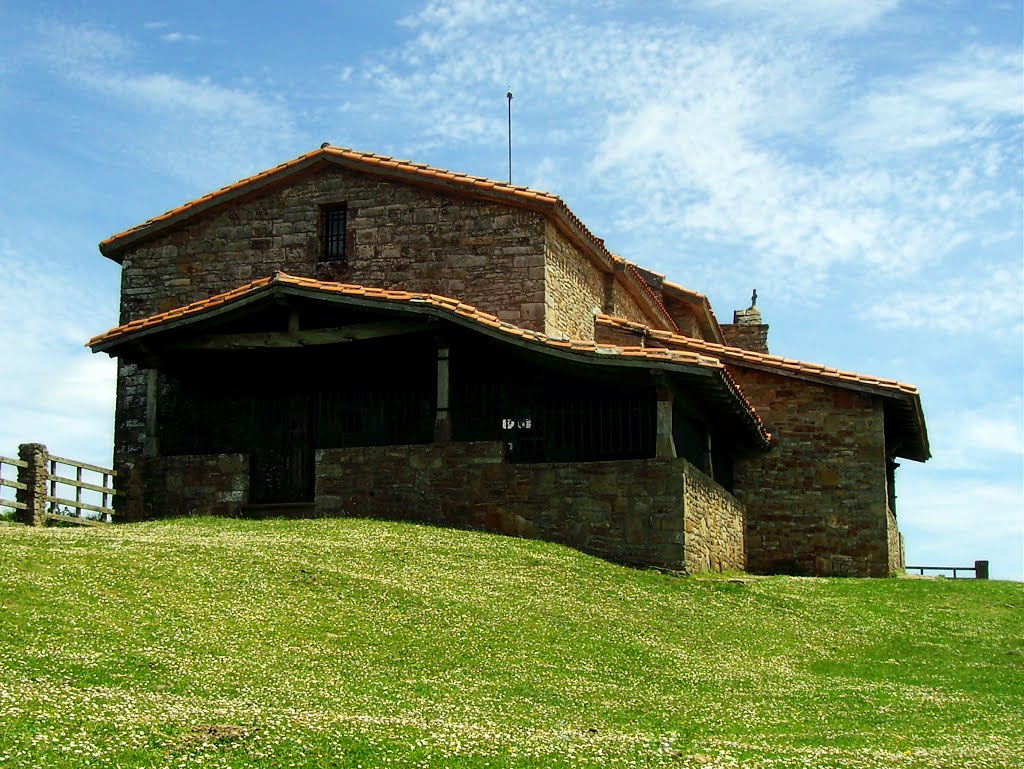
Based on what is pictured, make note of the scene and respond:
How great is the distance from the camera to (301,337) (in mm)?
22641

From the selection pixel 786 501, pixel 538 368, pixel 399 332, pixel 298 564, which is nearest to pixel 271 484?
pixel 399 332

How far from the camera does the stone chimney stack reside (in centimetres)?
4025

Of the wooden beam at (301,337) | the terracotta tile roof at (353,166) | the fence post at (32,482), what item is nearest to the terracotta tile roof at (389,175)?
the terracotta tile roof at (353,166)

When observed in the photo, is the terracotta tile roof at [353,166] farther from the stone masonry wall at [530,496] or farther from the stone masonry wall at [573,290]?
the stone masonry wall at [530,496]

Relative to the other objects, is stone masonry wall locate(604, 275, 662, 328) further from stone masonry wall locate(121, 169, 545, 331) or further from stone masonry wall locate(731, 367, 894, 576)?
stone masonry wall locate(121, 169, 545, 331)

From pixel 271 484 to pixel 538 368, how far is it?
5.23 meters

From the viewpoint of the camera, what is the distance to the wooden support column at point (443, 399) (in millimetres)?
21781

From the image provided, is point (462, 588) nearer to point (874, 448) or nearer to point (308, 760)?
point (308, 760)

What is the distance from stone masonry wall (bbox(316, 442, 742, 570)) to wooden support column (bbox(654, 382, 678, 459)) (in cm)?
22

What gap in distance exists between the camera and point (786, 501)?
84.8 feet

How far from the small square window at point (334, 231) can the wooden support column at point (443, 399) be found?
17.6ft

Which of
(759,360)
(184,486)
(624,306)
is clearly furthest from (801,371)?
(184,486)

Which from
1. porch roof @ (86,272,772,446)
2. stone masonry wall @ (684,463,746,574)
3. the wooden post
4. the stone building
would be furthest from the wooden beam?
stone masonry wall @ (684,463,746,574)

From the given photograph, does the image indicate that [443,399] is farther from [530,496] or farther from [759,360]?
[759,360]
